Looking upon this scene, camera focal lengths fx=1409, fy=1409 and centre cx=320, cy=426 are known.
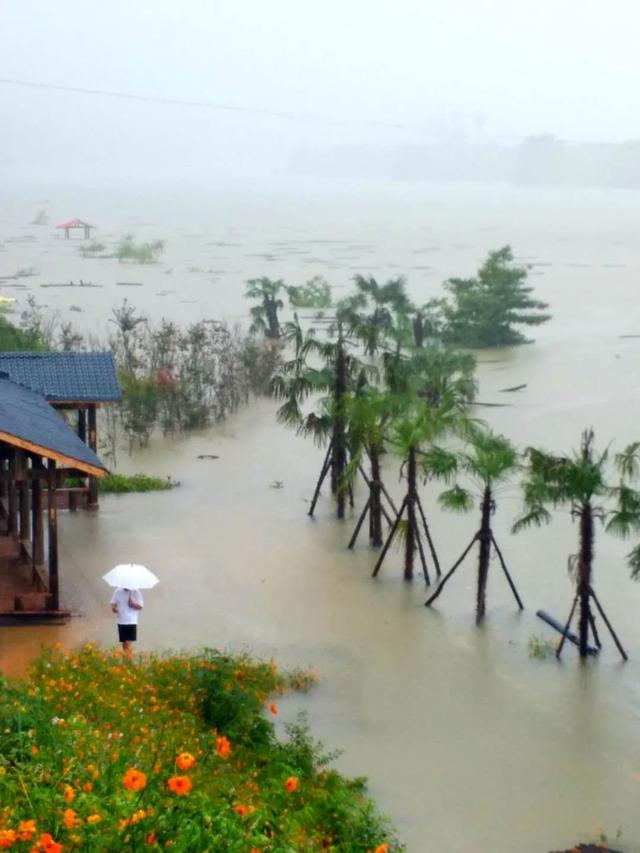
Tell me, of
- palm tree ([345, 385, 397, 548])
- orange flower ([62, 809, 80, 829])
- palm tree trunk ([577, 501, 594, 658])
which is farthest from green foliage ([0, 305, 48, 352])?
orange flower ([62, 809, 80, 829])

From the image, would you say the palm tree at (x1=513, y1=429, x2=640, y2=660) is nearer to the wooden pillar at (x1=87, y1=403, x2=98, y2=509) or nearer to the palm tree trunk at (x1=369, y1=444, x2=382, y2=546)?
the palm tree trunk at (x1=369, y1=444, x2=382, y2=546)

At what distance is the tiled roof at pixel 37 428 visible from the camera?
9867mm

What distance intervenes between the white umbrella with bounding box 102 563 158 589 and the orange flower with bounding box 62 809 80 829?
4689 millimetres

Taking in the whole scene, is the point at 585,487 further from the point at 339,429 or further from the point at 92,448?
the point at 92,448

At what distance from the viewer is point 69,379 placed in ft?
45.8

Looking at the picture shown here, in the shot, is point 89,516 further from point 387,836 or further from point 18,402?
point 387,836

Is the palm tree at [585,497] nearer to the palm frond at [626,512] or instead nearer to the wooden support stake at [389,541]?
the palm frond at [626,512]

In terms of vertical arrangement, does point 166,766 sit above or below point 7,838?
below

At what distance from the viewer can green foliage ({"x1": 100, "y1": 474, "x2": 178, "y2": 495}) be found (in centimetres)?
1530

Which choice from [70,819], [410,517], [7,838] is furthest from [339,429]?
[7,838]

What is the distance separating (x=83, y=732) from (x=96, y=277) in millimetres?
31368

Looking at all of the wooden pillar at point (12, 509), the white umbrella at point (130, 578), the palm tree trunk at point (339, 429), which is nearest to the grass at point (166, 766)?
the white umbrella at point (130, 578)

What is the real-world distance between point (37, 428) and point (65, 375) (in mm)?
3454

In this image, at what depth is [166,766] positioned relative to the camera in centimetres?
624
